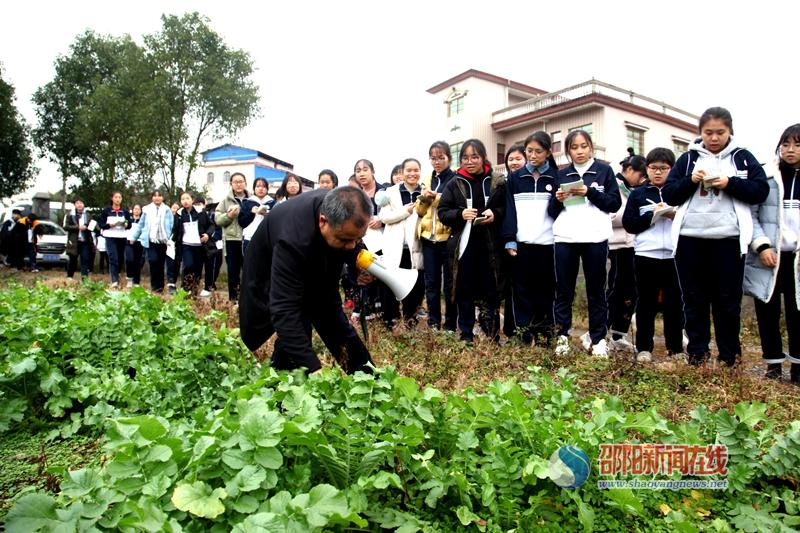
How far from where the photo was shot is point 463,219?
5469 mm

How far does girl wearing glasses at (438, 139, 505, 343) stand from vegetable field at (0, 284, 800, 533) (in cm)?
155

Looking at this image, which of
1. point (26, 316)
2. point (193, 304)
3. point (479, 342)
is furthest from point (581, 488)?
point (193, 304)

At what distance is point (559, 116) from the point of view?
85.3ft

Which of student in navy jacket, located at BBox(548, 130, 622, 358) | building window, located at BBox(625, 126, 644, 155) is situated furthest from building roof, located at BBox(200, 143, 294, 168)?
student in navy jacket, located at BBox(548, 130, 622, 358)

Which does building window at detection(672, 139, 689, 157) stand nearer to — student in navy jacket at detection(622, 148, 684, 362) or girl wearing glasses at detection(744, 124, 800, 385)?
student in navy jacket at detection(622, 148, 684, 362)

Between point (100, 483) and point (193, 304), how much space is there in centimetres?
568

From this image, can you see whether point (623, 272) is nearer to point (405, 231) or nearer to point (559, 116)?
point (405, 231)

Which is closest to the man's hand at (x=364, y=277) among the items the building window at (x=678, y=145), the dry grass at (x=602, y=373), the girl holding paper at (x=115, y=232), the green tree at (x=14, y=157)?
the dry grass at (x=602, y=373)

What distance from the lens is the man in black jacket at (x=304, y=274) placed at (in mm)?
2906

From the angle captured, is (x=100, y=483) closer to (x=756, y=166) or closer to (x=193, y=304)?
(x=756, y=166)

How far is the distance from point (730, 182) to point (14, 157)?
28036 millimetres

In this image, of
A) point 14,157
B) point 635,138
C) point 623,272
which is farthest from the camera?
point 635,138

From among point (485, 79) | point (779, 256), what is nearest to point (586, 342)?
point (779, 256)

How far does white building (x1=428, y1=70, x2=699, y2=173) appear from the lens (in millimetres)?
24484
